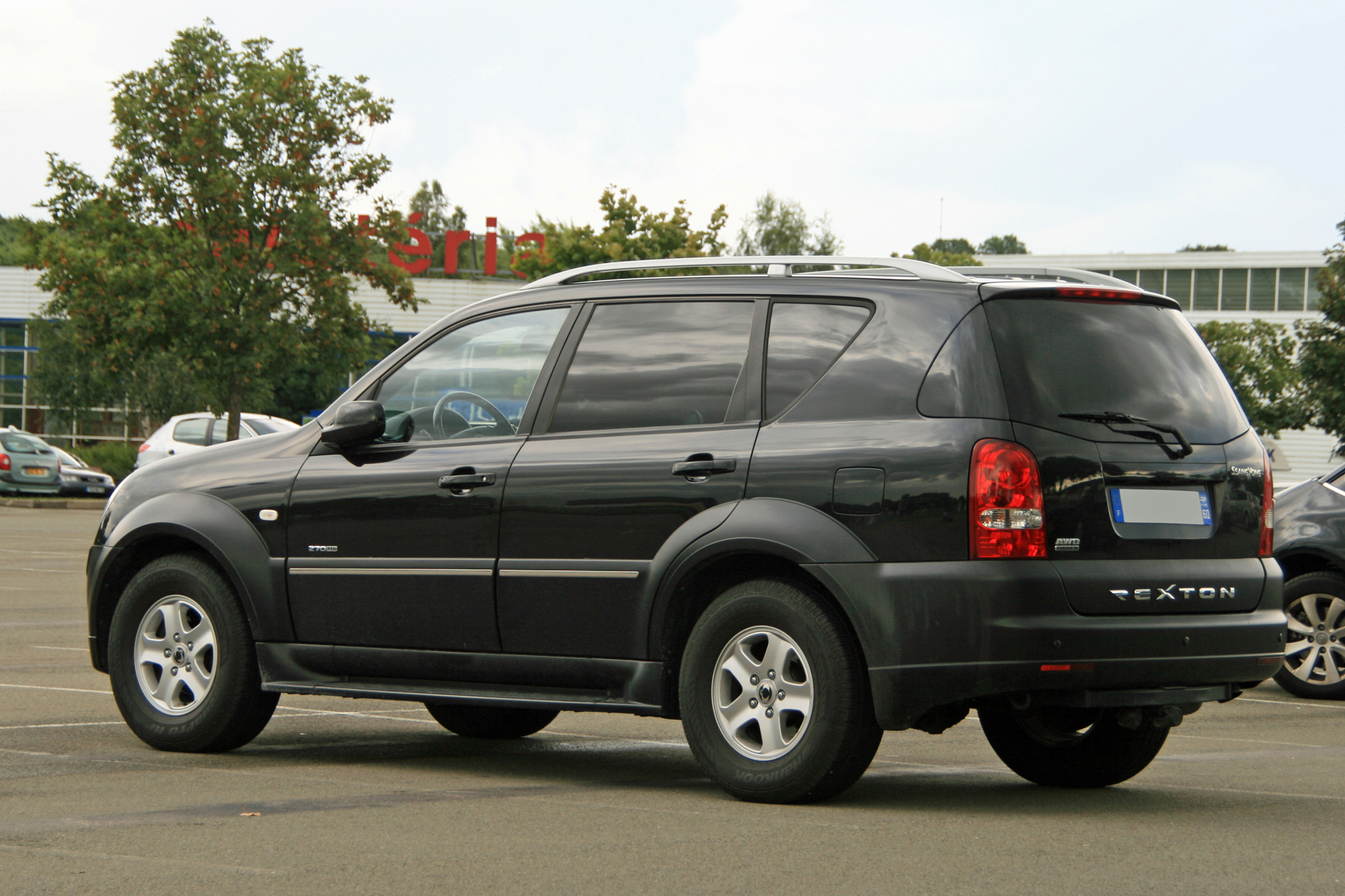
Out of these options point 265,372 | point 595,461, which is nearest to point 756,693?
point 595,461

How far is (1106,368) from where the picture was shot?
5.88 metres

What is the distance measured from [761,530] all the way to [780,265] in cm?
114

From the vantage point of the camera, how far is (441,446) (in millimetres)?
6727

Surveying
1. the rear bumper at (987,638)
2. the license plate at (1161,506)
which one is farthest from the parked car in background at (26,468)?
the license plate at (1161,506)

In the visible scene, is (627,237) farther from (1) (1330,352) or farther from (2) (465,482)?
(2) (465,482)

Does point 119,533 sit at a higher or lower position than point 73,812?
higher

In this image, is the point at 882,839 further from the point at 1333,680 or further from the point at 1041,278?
the point at 1333,680

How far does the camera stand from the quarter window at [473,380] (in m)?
6.68

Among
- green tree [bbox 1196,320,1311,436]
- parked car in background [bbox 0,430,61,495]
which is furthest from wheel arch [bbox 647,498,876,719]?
green tree [bbox 1196,320,1311,436]

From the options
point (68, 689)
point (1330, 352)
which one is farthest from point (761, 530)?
point (1330, 352)

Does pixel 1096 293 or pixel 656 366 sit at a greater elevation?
pixel 1096 293

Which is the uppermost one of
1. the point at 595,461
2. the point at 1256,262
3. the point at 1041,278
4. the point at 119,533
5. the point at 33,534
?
the point at 1256,262

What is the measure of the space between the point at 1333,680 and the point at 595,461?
5.98 meters

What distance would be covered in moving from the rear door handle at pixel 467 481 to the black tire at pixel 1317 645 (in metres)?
5.87
